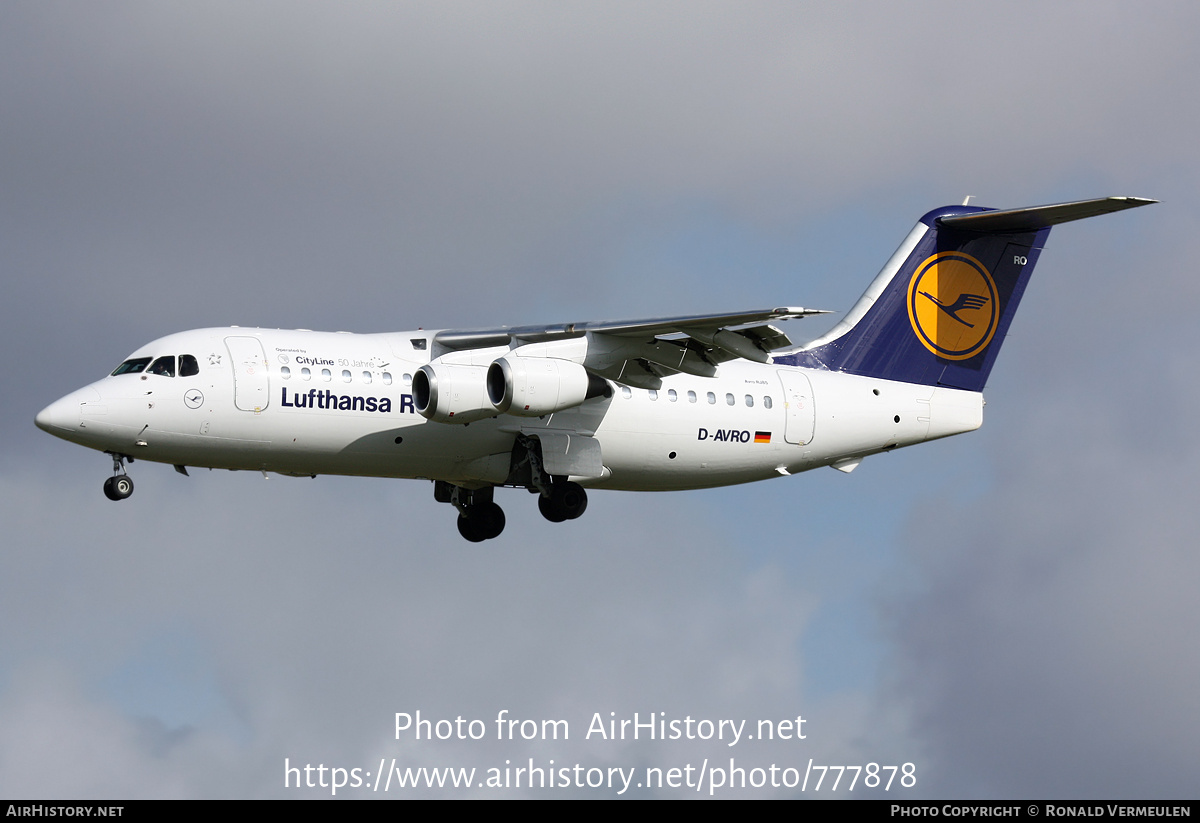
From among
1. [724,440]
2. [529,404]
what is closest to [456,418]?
[529,404]

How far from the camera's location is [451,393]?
1823 cm

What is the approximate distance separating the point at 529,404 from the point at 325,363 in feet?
7.91

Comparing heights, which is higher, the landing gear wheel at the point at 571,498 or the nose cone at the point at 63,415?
the nose cone at the point at 63,415

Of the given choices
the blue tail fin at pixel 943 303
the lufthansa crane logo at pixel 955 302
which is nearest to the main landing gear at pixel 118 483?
the blue tail fin at pixel 943 303

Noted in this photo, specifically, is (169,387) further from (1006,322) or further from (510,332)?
(1006,322)

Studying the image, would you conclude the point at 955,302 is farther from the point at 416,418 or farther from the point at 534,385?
the point at 416,418

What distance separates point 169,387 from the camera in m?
18.0

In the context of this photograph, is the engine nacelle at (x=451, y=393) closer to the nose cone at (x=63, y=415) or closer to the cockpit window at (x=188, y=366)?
the cockpit window at (x=188, y=366)

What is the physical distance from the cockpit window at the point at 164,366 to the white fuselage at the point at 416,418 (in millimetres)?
66

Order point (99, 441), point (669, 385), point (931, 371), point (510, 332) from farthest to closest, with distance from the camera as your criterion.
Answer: point (931, 371) → point (669, 385) → point (510, 332) → point (99, 441)

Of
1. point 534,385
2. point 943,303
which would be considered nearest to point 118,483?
point 534,385

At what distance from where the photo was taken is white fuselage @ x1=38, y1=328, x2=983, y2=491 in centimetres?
1795

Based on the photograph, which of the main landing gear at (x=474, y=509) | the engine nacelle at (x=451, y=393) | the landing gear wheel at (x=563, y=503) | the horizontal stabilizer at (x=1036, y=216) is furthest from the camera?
the main landing gear at (x=474, y=509)

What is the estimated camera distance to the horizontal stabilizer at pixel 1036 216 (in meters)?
19.1
